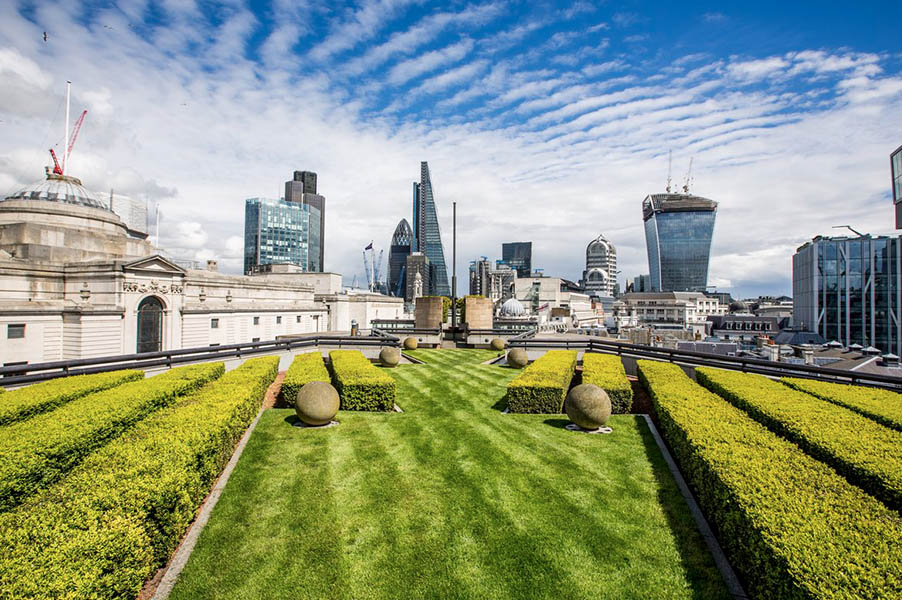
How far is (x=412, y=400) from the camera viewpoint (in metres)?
16.3

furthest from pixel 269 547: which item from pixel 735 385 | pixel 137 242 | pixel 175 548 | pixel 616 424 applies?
pixel 137 242

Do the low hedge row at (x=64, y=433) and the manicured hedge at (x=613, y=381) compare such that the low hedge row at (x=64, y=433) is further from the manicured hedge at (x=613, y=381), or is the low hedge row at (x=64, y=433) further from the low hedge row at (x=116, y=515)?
the manicured hedge at (x=613, y=381)

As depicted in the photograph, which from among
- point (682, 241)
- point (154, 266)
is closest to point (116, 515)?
point (154, 266)

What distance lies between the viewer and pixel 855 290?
7475cm

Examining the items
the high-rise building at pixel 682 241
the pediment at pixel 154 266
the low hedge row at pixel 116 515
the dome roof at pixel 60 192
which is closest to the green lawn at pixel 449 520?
the low hedge row at pixel 116 515

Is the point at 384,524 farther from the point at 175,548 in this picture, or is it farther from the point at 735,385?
the point at 735,385

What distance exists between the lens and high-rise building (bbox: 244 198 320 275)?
171 m

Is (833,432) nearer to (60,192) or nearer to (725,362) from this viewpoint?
(725,362)

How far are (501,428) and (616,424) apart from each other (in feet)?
12.6

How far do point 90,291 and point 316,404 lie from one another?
3114cm

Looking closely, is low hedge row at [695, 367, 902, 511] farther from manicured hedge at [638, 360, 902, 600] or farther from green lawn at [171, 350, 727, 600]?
green lawn at [171, 350, 727, 600]

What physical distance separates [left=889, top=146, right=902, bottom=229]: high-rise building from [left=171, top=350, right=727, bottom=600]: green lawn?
→ 7165 cm

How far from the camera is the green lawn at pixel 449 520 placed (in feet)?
20.5

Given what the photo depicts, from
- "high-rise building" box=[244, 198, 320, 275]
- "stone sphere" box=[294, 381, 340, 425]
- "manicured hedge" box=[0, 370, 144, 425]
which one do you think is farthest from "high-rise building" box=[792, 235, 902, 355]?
"high-rise building" box=[244, 198, 320, 275]
